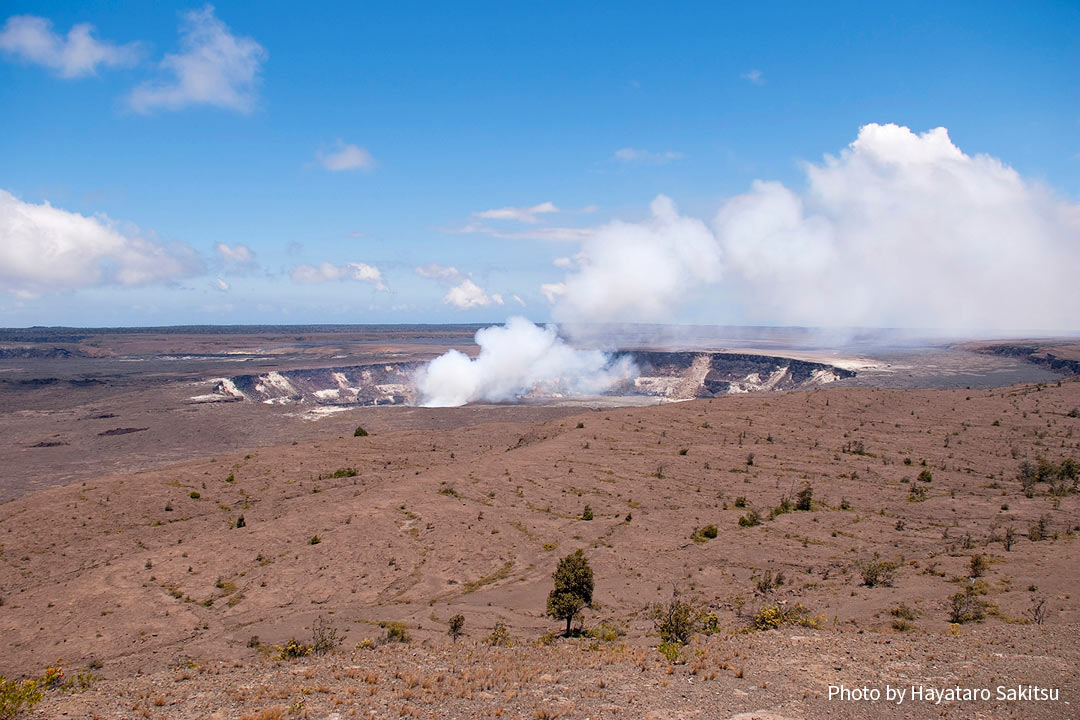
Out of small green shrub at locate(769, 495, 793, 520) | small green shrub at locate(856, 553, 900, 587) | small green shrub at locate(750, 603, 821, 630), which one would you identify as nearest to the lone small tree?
small green shrub at locate(750, 603, 821, 630)

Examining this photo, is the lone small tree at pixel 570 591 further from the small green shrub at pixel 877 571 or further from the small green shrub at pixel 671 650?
the small green shrub at pixel 877 571

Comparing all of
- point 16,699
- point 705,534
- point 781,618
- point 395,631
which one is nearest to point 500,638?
point 395,631

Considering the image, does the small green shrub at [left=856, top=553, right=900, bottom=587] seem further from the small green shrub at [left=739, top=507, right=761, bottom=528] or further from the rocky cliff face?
the rocky cliff face

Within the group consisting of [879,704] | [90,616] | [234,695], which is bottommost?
[90,616]

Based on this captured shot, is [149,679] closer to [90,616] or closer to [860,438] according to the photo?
[90,616]

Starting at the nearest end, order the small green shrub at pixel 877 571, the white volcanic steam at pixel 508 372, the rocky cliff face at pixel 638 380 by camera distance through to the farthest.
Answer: the small green shrub at pixel 877 571 → the white volcanic steam at pixel 508 372 → the rocky cliff face at pixel 638 380

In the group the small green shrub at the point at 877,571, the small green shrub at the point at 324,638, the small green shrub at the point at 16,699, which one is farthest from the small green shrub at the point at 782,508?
the small green shrub at the point at 16,699

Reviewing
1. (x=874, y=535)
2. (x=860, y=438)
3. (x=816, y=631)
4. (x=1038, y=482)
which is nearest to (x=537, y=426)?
(x=860, y=438)
